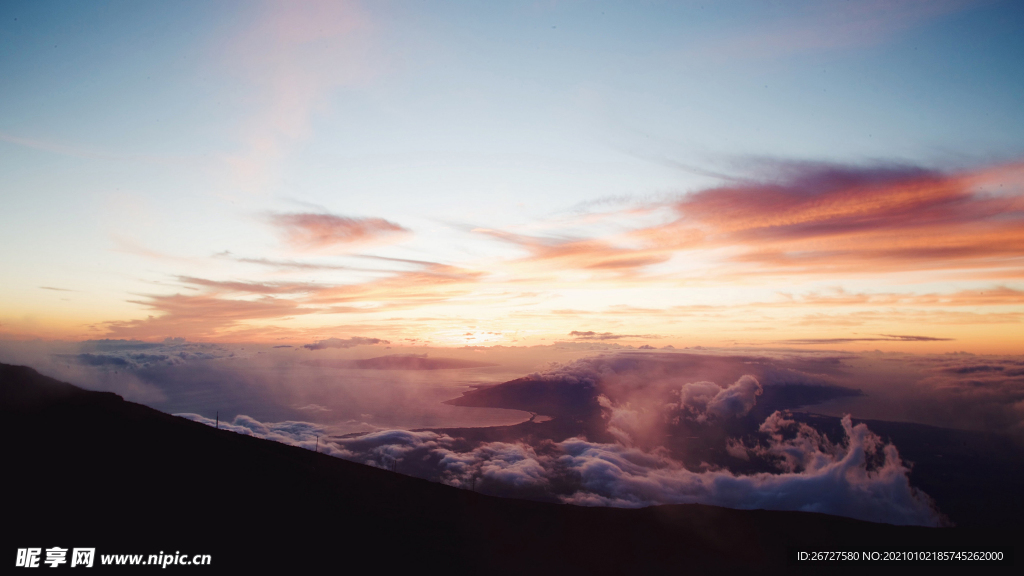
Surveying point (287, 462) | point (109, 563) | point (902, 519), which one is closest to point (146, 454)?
point (287, 462)

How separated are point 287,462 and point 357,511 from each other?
9.73m

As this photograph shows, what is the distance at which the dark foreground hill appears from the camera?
18.4 meters

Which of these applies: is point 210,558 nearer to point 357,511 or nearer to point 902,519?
point 357,511

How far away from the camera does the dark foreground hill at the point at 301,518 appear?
18.4m

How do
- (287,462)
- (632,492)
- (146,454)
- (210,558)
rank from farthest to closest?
(632,492) → (287,462) → (146,454) → (210,558)

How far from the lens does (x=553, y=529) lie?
30.2 metres

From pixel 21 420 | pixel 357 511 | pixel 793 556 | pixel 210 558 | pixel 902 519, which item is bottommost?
pixel 902 519

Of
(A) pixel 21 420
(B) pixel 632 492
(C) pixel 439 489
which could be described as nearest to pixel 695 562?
(C) pixel 439 489

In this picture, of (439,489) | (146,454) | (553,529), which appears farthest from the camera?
(439,489)

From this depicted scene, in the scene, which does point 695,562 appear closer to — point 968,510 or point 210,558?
point 210,558

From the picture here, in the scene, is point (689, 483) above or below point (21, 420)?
below

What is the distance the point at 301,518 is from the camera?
2338 centimetres

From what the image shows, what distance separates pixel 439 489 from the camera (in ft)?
118

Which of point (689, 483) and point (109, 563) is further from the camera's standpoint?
point (689, 483)
